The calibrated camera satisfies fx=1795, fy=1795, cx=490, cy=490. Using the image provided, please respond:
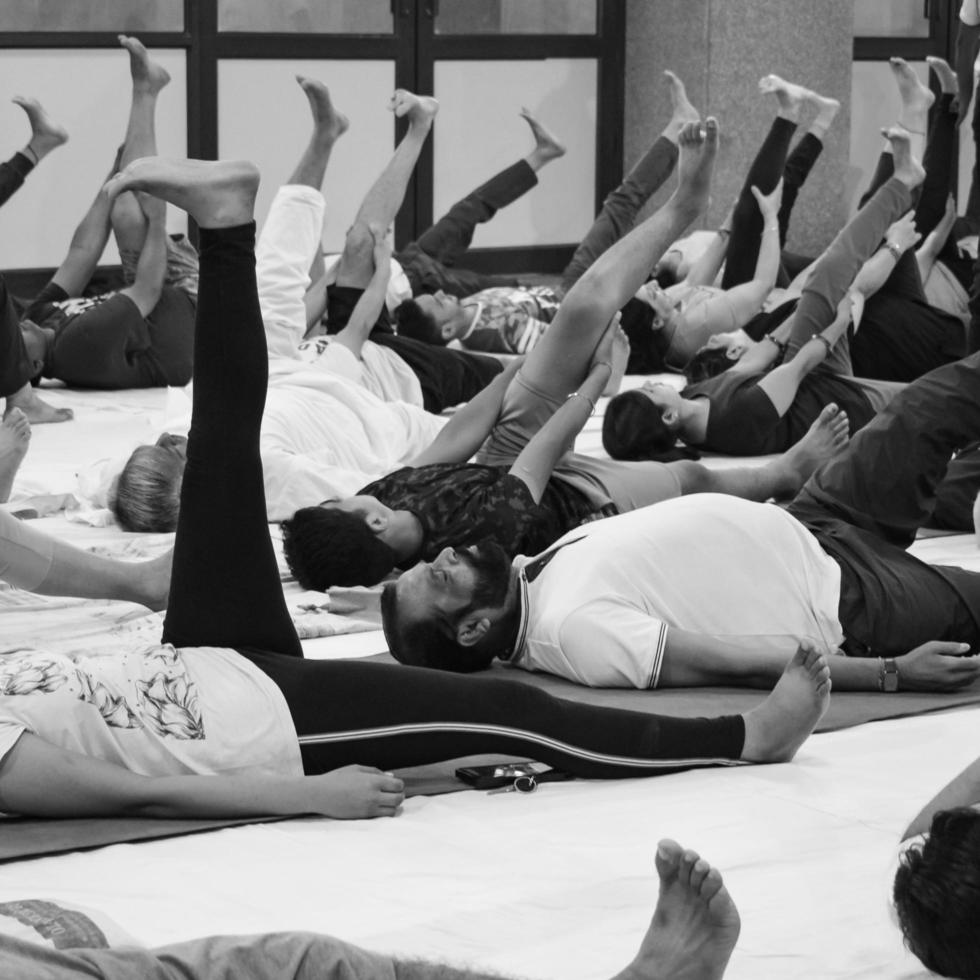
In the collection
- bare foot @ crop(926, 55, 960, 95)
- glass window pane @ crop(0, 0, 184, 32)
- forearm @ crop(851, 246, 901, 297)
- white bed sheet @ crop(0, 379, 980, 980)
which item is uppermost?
glass window pane @ crop(0, 0, 184, 32)

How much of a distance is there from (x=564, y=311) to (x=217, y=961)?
249cm

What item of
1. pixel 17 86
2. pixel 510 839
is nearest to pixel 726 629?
pixel 510 839

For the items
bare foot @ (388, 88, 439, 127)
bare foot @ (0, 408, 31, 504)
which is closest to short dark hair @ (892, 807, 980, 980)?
bare foot @ (0, 408, 31, 504)

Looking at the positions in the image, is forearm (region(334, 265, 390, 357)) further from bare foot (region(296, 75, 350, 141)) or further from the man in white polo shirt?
the man in white polo shirt

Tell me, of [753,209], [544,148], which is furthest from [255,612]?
[544,148]

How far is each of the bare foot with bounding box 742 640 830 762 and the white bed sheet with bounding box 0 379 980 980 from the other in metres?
0.03

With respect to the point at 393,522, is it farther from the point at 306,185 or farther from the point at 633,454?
the point at 306,185

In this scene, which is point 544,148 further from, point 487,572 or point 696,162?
point 487,572

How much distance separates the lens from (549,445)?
3.45 meters

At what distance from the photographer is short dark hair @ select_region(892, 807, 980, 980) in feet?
5.46

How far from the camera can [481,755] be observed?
8.22 feet

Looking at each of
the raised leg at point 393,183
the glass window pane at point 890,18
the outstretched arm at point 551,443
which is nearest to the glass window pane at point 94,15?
the raised leg at point 393,183

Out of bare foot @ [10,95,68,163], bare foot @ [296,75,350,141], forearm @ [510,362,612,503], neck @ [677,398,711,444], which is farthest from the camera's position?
Result: bare foot @ [10,95,68,163]

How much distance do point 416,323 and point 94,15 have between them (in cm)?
235
